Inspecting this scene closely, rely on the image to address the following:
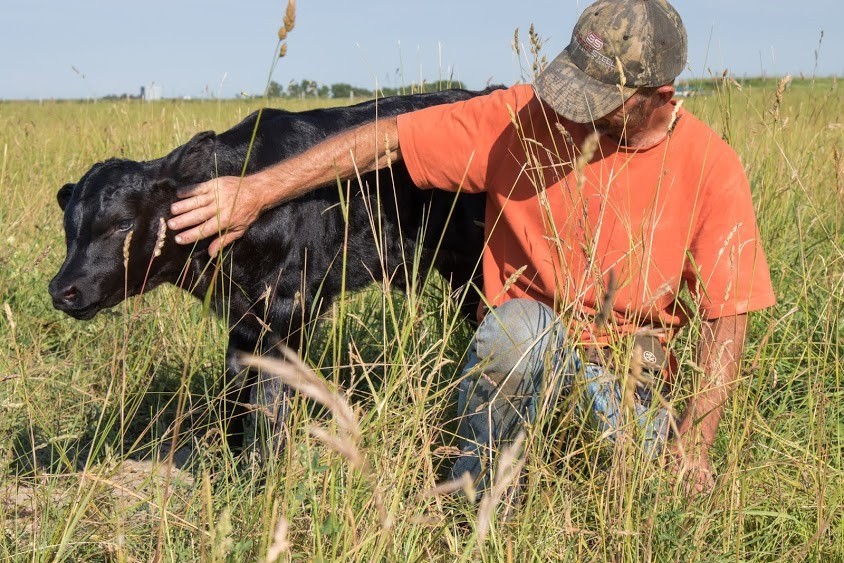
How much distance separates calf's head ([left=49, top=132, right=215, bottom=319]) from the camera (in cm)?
307

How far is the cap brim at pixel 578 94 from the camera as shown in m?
2.62

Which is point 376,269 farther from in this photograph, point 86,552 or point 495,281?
point 86,552

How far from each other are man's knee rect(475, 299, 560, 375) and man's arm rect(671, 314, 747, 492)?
1.47ft

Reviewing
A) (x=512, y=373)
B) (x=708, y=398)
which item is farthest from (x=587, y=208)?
(x=708, y=398)

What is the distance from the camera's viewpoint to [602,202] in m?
2.70

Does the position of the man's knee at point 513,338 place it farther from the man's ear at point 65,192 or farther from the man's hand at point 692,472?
the man's ear at point 65,192

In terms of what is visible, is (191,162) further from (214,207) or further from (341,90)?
(341,90)

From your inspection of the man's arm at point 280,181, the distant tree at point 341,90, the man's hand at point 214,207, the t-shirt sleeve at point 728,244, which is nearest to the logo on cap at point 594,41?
the t-shirt sleeve at point 728,244

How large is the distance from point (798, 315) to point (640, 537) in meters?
1.99

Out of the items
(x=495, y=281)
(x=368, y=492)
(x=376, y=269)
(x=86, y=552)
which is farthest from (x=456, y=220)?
(x=86, y=552)

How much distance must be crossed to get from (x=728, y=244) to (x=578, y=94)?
0.65 m

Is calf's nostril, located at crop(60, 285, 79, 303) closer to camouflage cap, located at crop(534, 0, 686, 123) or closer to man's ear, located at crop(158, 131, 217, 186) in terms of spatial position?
man's ear, located at crop(158, 131, 217, 186)

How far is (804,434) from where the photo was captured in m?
3.23

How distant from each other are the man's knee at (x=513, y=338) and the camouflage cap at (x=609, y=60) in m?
0.61
